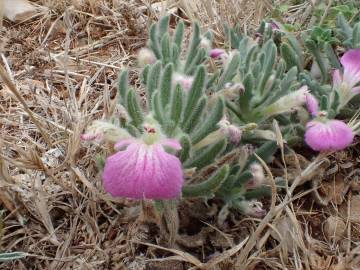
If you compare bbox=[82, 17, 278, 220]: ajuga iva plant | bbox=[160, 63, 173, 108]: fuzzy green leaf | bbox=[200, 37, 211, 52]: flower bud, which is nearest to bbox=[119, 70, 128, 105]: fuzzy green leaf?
bbox=[82, 17, 278, 220]: ajuga iva plant

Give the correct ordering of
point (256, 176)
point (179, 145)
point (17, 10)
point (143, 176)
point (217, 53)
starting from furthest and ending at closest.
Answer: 1. point (17, 10)
2. point (217, 53)
3. point (256, 176)
4. point (179, 145)
5. point (143, 176)

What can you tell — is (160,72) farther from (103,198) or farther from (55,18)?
(55,18)

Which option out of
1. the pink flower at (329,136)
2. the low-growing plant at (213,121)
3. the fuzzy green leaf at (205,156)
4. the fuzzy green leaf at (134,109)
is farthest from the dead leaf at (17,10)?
the pink flower at (329,136)

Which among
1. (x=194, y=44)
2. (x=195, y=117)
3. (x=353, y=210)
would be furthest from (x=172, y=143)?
(x=353, y=210)

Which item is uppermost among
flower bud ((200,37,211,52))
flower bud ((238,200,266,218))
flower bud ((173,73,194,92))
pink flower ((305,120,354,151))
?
flower bud ((173,73,194,92))

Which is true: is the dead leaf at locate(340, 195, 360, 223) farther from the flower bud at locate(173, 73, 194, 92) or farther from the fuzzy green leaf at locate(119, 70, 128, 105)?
the fuzzy green leaf at locate(119, 70, 128, 105)

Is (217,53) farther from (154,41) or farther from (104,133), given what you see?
(104,133)

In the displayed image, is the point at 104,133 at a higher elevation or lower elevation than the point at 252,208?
higher
